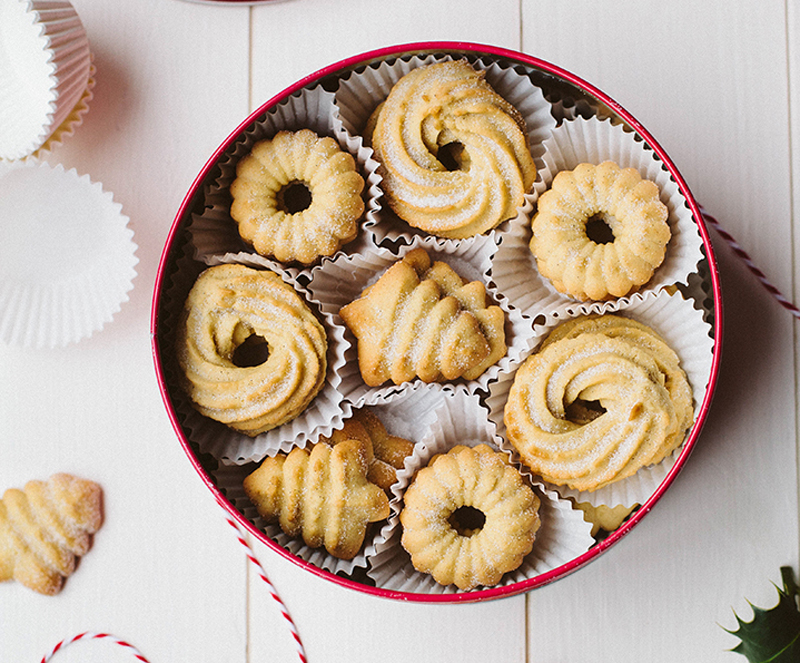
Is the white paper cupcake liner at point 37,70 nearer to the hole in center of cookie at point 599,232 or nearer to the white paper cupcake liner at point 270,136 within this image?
the white paper cupcake liner at point 270,136

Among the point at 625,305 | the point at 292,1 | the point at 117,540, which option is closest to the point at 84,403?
the point at 117,540

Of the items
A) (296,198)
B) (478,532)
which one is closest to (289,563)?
(478,532)

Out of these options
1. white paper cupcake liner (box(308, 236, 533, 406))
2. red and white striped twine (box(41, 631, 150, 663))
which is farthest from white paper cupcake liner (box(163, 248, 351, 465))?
red and white striped twine (box(41, 631, 150, 663))

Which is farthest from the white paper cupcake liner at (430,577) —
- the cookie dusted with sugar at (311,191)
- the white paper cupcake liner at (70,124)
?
the white paper cupcake liner at (70,124)

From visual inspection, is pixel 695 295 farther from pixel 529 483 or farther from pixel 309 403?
pixel 309 403

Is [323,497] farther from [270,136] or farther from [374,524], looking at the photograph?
[270,136]

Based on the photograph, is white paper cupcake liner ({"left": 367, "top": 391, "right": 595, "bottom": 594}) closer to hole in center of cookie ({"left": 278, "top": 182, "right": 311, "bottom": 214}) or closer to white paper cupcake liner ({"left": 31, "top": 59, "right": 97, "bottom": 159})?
hole in center of cookie ({"left": 278, "top": 182, "right": 311, "bottom": 214})
